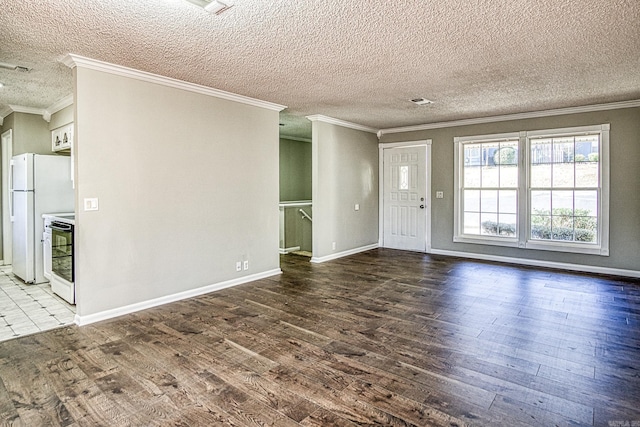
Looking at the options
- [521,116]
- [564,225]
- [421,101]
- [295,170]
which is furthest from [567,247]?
[295,170]

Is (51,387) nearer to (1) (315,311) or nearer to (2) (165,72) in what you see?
(1) (315,311)

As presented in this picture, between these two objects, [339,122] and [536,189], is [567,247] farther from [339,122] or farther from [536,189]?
[339,122]

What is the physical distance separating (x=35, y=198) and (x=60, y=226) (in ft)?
3.80

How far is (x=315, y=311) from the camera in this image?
3967 millimetres

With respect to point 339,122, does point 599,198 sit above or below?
below

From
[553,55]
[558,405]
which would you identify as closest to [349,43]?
[553,55]

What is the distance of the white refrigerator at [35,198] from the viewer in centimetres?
504

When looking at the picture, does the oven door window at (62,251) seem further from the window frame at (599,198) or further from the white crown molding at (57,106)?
the window frame at (599,198)

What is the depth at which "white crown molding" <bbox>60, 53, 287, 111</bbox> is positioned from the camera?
350 cm

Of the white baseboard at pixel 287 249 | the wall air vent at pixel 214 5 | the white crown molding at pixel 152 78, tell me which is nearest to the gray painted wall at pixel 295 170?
the white baseboard at pixel 287 249

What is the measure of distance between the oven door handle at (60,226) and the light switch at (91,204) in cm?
72

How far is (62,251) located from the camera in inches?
172

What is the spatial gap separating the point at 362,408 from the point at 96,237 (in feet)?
9.80

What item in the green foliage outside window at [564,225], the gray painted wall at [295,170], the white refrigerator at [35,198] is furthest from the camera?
the gray painted wall at [295,170]
